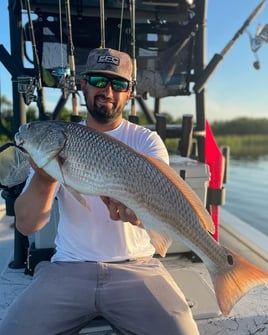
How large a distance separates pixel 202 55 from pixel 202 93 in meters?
0.35

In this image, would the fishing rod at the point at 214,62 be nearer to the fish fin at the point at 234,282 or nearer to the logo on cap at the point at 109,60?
the logo on cap at the point at 109,60

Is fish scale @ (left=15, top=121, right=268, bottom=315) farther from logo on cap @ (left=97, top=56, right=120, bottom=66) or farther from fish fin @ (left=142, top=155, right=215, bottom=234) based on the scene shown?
logo on cap @ (left=97, top=56, right=120, bottom=66)

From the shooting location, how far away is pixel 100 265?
2.17 meters

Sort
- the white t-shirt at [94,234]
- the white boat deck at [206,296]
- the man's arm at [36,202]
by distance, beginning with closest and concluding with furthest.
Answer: the man's arm at [36,202] < the white t-shirt at [94,234] < the white boat deck at [206,296]

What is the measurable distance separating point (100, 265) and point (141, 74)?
2.20m

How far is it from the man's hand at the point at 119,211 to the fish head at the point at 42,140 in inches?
13.5

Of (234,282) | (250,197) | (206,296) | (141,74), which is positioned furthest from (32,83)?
(250,197)

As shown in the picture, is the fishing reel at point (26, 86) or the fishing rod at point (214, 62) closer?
the fishing reel at point (26, 86)

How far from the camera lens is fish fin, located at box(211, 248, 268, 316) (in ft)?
6.02

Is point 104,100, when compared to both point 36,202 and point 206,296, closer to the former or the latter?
point 36,202

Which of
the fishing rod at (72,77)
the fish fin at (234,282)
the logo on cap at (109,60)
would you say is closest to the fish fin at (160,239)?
the fish fin at (234,282)

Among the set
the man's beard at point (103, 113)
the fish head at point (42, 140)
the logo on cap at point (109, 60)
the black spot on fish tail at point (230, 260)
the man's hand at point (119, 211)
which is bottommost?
the black spot on fish tail at point (230, 260)

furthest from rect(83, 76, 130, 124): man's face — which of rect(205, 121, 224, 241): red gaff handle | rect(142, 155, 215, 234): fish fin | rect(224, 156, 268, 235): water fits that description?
rect(224, 156, 268, 235): water

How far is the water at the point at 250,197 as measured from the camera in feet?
23.4
